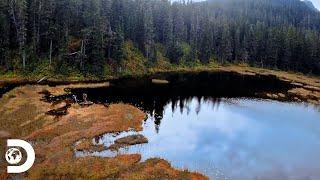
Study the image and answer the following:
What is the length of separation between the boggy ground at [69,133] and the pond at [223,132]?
8.11ft

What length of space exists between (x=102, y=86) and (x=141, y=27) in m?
53.6

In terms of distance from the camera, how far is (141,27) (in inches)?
5586

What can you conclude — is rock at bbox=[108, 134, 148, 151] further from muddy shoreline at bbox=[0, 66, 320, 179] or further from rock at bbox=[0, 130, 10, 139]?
rock at bbox=[0, 130, 10, 139]

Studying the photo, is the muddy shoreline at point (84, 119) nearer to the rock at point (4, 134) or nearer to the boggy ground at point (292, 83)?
the boggy ground at point (292, 83)

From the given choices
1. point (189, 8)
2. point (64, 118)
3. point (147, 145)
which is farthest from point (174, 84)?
point (189, 8)

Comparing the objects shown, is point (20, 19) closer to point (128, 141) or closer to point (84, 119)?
point (84, 119)

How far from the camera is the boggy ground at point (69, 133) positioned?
127ft

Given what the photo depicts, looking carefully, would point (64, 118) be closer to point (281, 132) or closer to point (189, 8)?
point (281, 132)

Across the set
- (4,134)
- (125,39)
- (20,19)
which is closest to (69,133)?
(4,134)

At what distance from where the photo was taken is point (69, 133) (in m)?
52.1

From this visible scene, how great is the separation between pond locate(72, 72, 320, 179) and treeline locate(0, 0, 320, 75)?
19480 mm

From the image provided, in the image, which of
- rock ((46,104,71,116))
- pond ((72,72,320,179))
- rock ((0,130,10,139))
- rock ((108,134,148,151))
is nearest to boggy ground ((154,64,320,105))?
pond ((72,72,320,179))

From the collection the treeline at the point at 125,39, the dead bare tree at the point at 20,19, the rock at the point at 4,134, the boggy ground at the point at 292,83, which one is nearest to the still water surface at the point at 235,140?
the rock at the point at 4,134

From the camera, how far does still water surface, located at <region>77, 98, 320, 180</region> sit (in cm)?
4353
